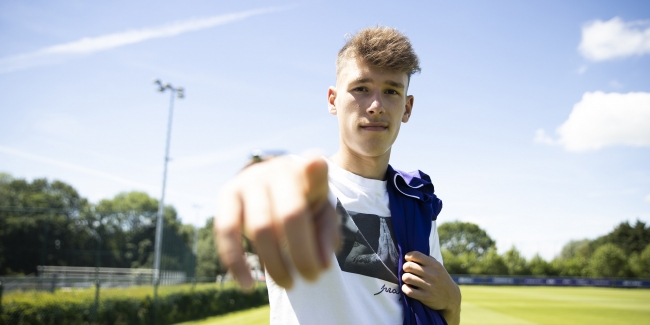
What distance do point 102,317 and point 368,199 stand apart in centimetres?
1676

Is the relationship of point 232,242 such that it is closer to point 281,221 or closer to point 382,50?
point 281,221

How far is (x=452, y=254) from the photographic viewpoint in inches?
2360

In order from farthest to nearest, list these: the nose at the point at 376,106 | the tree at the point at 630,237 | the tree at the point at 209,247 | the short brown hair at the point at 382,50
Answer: the tree at the point at 630,237 < the short brown hair at the point at 382,50 < the nose at the point at 376,106 < the tree at the point at 209,247

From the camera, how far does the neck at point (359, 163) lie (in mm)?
1929

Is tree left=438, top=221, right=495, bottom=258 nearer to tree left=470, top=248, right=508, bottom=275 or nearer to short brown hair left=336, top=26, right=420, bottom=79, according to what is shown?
tree left=470, top=248, right=508, bottom=275

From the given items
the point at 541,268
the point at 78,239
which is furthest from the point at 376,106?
the point at 541,268

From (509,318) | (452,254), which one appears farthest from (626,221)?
(509,318)

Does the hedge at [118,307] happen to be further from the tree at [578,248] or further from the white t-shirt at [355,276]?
the tree at [578,248]

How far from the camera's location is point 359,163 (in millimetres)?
1943

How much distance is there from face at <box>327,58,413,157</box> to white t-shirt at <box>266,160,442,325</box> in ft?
0.76

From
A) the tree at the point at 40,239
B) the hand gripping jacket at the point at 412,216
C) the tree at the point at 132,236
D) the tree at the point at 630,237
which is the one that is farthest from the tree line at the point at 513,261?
the hand gripping jacket at the point at 412,216

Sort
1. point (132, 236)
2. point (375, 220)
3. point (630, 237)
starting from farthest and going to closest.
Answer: point (630, 237) → point (132, 236) → point (375, 220)

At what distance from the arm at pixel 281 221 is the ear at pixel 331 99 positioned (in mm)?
1386

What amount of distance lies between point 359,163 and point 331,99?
1.13 ft
